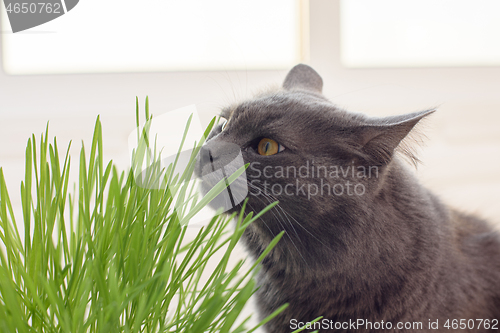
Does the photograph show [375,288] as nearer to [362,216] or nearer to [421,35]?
[362,216]

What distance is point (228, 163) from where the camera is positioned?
621 millimetres

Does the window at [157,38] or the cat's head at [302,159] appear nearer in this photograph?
the cat's head at [302,159]

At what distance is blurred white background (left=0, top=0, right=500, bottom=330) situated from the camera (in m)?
1.19

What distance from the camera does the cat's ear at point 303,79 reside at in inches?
36.4

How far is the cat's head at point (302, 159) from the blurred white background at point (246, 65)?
448 millimetres

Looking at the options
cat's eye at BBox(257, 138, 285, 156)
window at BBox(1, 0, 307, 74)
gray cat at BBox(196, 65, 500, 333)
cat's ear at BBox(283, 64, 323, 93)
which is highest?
window at BBox(1, 0, 307, 74)

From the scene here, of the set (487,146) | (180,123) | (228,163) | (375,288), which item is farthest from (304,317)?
(487,146)

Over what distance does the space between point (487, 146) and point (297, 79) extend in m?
1.20

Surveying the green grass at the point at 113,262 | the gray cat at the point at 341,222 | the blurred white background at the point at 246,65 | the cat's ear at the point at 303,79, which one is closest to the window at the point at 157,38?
the blurred white background at the point at 246,65

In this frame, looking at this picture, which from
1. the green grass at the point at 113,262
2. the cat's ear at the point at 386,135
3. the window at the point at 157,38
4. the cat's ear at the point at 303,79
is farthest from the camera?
the window at the point at 157,38

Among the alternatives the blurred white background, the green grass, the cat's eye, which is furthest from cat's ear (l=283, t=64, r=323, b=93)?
the green grass

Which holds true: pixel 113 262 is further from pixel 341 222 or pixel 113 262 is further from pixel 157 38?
pixel 157 38

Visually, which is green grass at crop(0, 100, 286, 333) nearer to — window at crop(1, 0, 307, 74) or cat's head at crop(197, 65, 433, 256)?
cat's head at crop(197, 65, 433, 256)

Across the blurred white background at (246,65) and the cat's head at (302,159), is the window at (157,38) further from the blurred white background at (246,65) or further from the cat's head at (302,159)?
the cat's head at (302,159)
